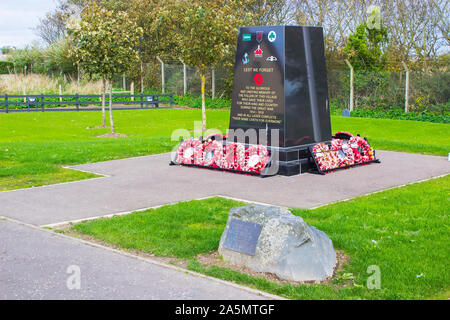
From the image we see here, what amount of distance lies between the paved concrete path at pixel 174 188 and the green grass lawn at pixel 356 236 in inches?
25.5

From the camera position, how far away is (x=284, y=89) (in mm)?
11633

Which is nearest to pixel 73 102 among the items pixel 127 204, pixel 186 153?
pixel 186 153

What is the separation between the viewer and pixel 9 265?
600cm

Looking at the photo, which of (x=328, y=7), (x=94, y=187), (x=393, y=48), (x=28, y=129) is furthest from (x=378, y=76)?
(x=94, y=187)

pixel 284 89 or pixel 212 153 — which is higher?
pixel 284 89

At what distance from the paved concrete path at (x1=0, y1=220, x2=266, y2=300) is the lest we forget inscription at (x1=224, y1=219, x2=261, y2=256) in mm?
662

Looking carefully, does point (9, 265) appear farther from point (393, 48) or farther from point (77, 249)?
point (393, 48)

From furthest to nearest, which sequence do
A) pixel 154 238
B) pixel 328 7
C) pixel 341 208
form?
pixel 328 7
pixel 341 208
pixel 154 238

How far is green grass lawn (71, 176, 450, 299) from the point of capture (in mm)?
5379

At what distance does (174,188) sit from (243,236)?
428cm

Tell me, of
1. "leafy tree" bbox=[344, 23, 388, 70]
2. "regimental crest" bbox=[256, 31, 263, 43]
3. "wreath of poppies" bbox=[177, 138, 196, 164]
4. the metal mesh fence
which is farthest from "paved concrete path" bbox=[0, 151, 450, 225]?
"leafy tree" bbox=[344, 23, 388, 70]

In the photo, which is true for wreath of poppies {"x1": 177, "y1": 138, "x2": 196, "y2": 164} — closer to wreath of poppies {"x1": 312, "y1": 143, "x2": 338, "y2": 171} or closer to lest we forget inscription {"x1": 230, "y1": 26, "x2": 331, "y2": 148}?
lest we forget inscription {"x1": 230, "y1": 26, "x2": 331, "y2": 148}

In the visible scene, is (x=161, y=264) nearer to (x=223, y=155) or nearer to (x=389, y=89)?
(x=223, y=155)
